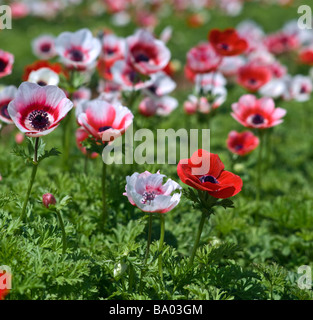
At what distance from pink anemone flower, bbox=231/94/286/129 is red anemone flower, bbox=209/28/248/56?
51cm

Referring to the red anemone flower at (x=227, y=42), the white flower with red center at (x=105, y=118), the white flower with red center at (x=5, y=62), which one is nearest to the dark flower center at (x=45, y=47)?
the white flower with red center at (x=5, y=62)

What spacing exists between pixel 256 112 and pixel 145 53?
90 centimetres

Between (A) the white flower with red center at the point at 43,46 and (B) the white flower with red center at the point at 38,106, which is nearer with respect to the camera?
(B) the white flower with red center at the point at 38,106

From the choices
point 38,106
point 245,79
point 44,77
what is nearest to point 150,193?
point 38,106

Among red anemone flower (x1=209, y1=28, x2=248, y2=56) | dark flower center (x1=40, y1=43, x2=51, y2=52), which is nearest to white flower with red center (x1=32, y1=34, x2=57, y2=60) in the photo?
dark flower center (x1=40, y1=43, x2=51, y2=52)

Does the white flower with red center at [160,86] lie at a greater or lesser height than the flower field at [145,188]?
greater

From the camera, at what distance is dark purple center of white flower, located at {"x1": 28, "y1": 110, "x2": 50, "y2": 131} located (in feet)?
6.41

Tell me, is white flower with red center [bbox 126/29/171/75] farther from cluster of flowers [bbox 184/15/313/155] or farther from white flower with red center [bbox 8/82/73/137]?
white flower with red center [bbox 8/82/73/137]

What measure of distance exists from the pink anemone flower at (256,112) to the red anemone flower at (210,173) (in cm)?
97

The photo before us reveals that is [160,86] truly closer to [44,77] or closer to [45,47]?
[44,77]

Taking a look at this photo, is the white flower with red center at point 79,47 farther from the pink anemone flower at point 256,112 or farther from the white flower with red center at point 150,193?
the white flower with red center at point 150,193

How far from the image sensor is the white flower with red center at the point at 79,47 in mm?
2889
